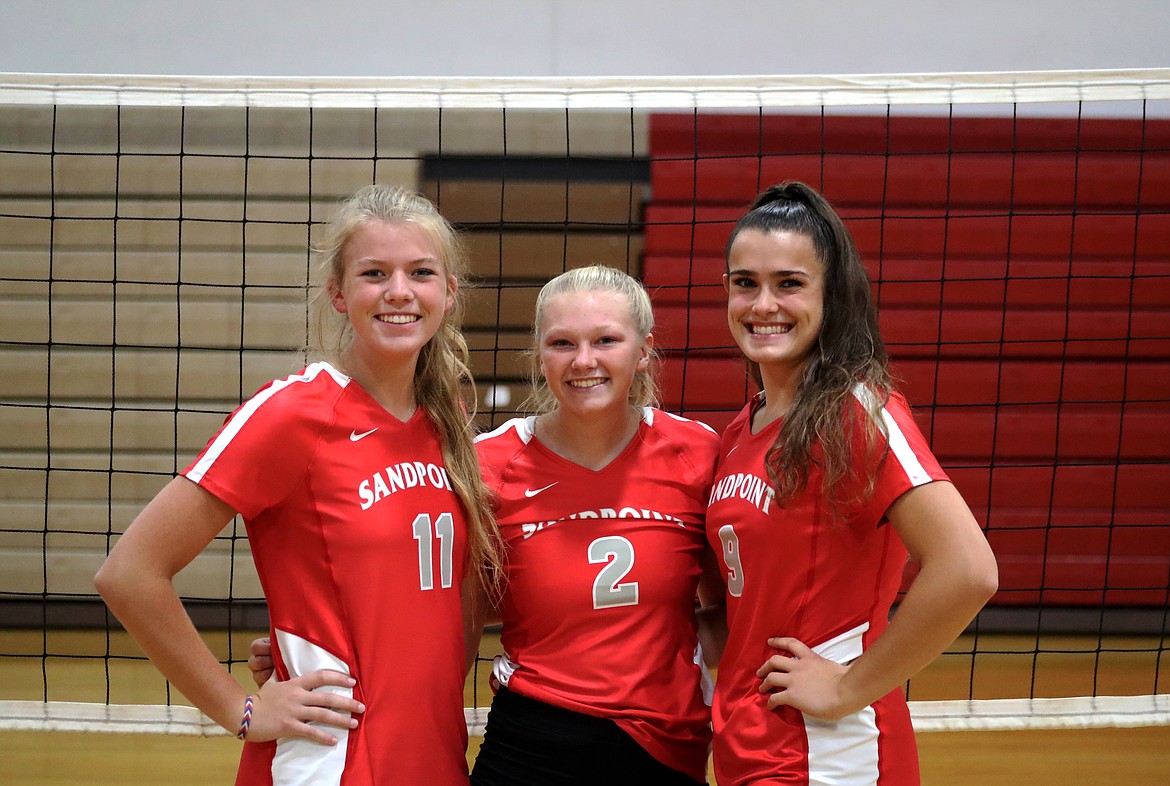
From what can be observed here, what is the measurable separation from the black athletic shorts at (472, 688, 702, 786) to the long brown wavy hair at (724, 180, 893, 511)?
1.89ft

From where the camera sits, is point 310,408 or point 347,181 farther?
point 347,181

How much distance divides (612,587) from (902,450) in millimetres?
635

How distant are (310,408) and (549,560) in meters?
0.57

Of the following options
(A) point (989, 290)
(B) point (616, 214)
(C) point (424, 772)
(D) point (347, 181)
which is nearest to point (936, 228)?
(A) point (989, 290)

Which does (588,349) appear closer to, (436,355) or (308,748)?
(436,355)

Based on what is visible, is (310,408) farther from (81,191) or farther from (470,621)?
(81,191)

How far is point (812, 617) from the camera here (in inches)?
68.4

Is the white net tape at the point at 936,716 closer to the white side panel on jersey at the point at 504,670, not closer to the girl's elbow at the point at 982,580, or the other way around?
the white side panel on jersey at the point at 504,670

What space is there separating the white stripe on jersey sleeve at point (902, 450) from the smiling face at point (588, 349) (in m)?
0.54

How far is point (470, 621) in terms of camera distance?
2.07 metres

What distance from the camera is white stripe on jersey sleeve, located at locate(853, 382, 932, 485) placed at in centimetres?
159

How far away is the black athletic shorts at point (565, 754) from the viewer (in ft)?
5.87

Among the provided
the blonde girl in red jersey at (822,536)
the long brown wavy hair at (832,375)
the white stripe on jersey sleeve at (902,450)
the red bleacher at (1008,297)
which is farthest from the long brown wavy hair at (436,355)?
the red bleacher at (1008,297)

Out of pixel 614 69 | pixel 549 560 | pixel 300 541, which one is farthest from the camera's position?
pixel 614 69
